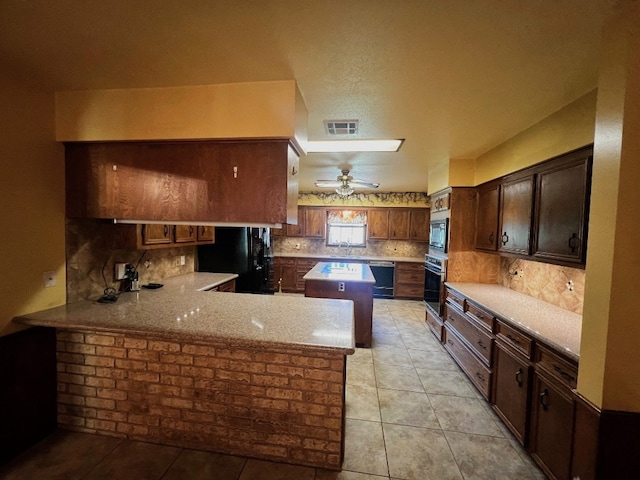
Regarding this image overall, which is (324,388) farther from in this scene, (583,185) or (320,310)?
(583,185)

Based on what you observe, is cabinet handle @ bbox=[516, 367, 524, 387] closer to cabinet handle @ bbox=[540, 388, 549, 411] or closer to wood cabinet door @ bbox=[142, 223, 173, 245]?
cabinet handle @ bbox=[540, 388, 549, 411]

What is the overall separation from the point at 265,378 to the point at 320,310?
63cm

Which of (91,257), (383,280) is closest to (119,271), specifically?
(91,257)

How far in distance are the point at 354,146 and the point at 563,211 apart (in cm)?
197

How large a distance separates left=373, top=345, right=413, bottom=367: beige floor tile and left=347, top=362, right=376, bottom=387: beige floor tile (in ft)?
0.66

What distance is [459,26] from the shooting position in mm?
1165

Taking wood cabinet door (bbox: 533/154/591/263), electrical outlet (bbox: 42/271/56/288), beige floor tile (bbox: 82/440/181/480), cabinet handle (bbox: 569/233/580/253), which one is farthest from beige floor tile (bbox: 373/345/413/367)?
electrical outlet (bbox: 42/271/56/288)

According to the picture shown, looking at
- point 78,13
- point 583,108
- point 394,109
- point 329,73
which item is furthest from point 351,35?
point 583,108

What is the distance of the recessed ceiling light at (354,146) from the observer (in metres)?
2.91

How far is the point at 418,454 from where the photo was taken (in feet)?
5.95

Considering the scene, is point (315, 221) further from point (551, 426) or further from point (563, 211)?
point (551, 426)

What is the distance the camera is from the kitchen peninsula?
162 cm

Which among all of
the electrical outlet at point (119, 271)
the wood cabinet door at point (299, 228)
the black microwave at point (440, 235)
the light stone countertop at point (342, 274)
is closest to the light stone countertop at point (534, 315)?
the black microwave at point (440, 235)

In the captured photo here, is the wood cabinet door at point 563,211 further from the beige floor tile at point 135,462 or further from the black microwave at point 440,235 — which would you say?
the beige floor tile at point 135,462
